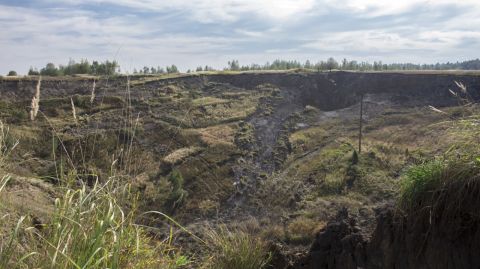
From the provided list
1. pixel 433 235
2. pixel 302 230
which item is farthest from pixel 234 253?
pixel 302 230

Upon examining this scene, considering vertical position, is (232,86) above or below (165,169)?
above

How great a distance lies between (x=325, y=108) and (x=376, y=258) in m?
39.2

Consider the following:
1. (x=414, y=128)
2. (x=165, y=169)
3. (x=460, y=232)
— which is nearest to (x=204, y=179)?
(x=165, y=169)

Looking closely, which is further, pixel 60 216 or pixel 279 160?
pixel 279 160

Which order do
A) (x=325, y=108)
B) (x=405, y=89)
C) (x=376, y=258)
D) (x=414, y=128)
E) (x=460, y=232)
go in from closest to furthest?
(x=460, y=232)
(x=376, y=258)
(x=414, y=128)
(x=405, y=89)
(x=325, y=108)

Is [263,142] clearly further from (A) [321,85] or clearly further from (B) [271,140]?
(A) [321,85]

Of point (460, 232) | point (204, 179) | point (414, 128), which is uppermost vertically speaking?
point (460, 232)

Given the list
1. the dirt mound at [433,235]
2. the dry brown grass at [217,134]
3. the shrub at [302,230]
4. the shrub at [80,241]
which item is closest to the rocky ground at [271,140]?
the shrub at [302,230]

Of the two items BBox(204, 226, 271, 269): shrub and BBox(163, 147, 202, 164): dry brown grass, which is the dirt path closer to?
BBox(163, 147, 202, 164): dry brown grass

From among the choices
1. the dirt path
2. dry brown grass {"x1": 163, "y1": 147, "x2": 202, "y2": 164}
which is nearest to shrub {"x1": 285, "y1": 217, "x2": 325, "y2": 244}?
the dirt path

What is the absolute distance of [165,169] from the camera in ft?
92.0

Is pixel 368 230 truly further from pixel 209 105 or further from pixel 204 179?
pixel 209 105

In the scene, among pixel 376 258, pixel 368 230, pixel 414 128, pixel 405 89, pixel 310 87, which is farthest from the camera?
pixel 310 87

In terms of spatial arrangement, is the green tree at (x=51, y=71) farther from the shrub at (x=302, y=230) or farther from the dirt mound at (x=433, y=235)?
the dirt mound at (x=433, y=235)
